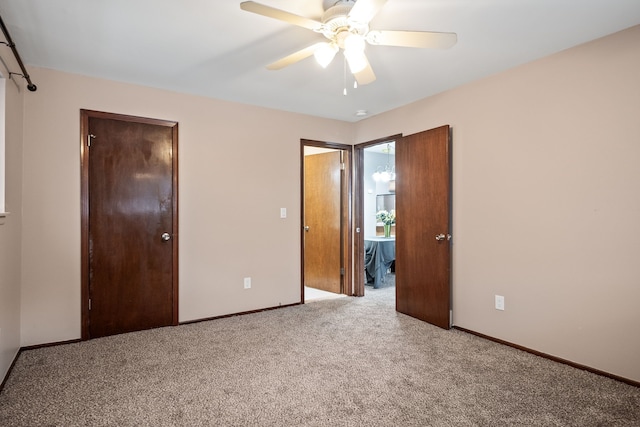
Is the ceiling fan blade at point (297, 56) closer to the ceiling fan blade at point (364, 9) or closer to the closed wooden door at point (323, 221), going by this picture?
the ceiling fan blade at point (364, 9)

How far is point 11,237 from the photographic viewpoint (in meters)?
2.47

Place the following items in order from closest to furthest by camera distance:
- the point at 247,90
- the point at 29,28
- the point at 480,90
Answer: the point at 29,28 < the point at 480,90 < the point at 247,90

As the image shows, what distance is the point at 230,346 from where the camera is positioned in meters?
2.89

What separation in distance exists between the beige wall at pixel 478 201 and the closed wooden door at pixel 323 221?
89cm

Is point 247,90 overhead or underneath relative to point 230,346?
overhead

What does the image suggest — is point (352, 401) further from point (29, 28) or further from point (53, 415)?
point (29, 28)

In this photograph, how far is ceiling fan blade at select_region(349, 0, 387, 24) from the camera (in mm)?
1586

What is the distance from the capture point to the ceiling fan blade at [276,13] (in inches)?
62.0

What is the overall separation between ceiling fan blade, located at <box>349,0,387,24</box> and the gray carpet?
6.80ft

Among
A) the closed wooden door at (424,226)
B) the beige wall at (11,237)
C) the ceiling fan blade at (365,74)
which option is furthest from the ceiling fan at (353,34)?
the beige wall at (11,237)

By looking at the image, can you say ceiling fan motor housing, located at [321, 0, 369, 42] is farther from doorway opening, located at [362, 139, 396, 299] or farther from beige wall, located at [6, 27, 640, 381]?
doorway opening, located at [362, 139, 396, 299]

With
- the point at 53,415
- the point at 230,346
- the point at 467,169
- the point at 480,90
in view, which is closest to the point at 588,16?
the point at 480,90

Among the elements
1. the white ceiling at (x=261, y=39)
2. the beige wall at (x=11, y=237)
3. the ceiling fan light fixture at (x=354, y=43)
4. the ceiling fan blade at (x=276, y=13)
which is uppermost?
the white ceiling at (x=261, y=39)

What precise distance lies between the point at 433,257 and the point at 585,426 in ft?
5.82
